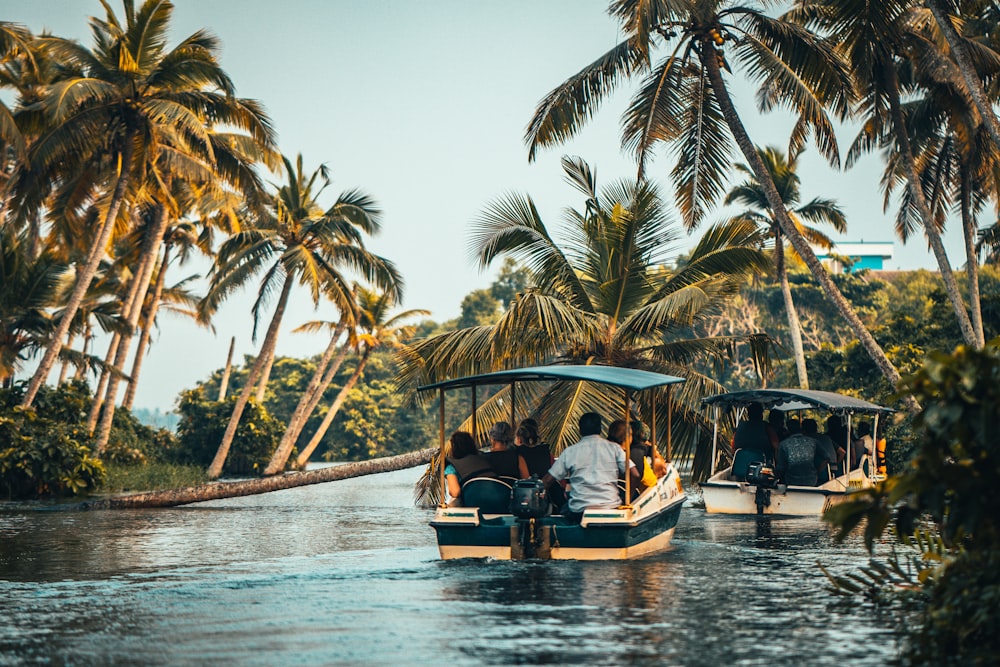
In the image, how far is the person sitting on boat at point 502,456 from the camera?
13625 mm

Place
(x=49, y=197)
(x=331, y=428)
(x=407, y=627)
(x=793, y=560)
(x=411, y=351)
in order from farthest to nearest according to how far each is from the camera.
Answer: (x=331, y=428), (x=49, y=197), (x=411, y=351), (x=793, y=560), (x=407, y=627)

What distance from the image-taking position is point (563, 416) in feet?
67.0

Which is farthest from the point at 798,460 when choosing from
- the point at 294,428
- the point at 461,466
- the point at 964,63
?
the point at 294,428

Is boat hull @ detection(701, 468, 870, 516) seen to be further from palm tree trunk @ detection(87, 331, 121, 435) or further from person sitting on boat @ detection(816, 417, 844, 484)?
palm tree trunk @ detection(87, 331, 121, 435)

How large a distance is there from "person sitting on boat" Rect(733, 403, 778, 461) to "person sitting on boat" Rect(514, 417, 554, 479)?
666cm

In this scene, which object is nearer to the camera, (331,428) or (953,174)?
(953,174)

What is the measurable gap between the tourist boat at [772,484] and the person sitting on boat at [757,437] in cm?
35

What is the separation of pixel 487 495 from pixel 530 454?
43.7 inches

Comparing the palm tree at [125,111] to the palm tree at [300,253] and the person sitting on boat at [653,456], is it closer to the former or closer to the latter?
the palm tree at [300,253]

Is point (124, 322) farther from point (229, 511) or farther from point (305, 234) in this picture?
point (229, 511)

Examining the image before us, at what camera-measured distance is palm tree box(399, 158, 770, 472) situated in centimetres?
2112

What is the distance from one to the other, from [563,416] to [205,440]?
26597 mm

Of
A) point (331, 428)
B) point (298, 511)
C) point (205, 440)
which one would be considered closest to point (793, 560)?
point (298, 511)

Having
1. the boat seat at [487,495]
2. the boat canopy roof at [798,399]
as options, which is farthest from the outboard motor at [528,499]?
the boat canopy roof at [798,399]
